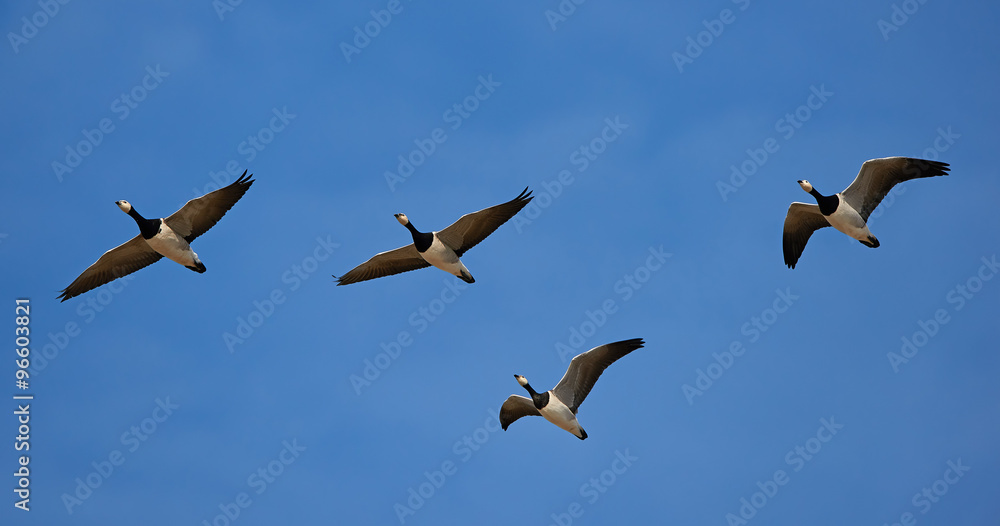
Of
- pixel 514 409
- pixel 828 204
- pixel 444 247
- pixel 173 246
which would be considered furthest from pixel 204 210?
pixel 828 204

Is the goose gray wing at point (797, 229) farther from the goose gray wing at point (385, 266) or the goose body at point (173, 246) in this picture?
the goose body at point (173, 246)

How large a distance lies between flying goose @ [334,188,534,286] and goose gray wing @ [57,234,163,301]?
15.7 feet

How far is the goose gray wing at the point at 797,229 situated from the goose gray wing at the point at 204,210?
1365 cm

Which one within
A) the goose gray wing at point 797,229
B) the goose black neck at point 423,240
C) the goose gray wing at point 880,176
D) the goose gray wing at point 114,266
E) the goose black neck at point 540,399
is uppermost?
the goose gray wing at point 880,176

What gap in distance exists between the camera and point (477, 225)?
22484 millimetres

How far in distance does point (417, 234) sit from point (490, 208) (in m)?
1.94

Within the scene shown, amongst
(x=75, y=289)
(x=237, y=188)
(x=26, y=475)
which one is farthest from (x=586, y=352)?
(x=26, y=475)

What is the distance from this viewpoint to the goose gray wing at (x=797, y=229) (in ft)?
79.5

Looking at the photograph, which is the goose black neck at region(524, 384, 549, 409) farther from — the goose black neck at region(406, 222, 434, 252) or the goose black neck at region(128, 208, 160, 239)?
the goose black neck at region(128, 208, 160, 239)

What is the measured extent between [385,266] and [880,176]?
12.3 meters

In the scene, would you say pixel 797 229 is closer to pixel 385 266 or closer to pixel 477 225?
pixel 477 225

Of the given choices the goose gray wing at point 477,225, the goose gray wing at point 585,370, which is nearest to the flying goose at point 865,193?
the goose gray wing at point 585,370

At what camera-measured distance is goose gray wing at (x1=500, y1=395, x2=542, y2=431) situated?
73.9 ft

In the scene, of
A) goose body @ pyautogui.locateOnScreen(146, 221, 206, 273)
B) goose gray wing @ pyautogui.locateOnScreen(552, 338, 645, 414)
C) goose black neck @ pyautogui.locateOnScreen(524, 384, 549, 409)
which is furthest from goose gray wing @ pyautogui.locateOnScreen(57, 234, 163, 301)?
goose gray wing @ pyautogui.locateOnScreen(552, 338, 645, 414)
